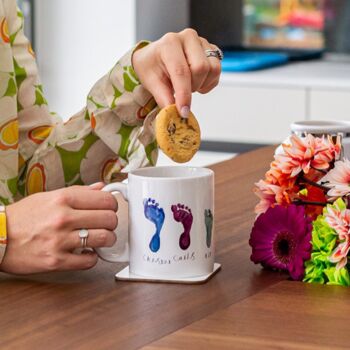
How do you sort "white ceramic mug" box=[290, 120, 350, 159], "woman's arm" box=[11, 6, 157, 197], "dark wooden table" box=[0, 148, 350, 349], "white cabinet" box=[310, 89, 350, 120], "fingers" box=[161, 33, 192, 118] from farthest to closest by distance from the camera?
"white cabinet" box=[310, 89, 350, 120] < "woman's arm" box=[11, 6, 157, 197] < "white ceramic mug" box=[290, 120, 350, 159] < "fingers" box=[161, 33, 192, 118] < "dark wooden table" box=[0, 148, 350, 349]

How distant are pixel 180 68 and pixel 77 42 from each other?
8.86 ft

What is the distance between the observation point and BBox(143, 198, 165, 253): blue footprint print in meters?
1.12

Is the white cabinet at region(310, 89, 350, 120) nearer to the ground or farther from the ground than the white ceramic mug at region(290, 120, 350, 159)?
nearer to the ground

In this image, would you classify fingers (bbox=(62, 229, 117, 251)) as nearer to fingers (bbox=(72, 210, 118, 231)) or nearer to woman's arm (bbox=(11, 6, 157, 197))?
fingers (bbox=(72, 210, 118, 231))

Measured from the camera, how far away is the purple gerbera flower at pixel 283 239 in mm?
1146

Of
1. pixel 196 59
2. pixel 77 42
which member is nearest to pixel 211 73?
pixel 196 59

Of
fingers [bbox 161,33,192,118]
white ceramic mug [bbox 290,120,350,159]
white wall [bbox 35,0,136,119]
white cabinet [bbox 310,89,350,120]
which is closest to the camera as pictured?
fingers [bbox 161,33,192,118]

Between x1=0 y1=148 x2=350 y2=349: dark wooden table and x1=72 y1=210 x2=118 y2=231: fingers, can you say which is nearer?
x1=0 y1=148 x2=350 y2=349: dark wooden table

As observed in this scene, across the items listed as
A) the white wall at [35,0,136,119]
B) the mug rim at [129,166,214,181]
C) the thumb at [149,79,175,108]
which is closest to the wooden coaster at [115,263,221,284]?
the mug rim at [129,166,214,181]

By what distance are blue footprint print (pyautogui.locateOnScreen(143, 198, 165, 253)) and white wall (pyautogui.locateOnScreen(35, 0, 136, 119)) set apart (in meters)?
2.78

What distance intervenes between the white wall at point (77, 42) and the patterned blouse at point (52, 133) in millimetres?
2091

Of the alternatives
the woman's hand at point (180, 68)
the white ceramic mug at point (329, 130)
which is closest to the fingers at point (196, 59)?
the woman's hand at point (180, 68)

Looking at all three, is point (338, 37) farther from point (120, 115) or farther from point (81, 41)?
point (120, 115)

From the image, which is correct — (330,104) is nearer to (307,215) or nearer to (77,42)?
(77,42)
